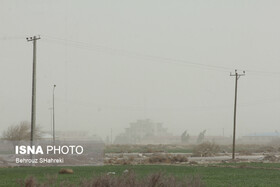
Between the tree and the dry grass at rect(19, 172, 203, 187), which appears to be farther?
the tree

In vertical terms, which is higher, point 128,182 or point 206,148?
point 128,182

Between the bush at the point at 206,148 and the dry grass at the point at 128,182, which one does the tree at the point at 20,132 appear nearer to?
the bush at the point at 206,148

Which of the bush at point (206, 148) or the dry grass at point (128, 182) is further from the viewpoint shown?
the bush at point (206, 148)

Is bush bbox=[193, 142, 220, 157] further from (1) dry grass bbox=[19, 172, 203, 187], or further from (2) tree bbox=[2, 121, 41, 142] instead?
(1) dry grass bbox=[19, 172, 203, 187]

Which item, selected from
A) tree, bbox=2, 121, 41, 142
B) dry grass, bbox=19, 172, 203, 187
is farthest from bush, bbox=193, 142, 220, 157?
dry grass, bbox=19, 172, 203, 187

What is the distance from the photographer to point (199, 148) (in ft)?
310

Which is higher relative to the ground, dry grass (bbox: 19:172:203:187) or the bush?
dry grass (bbox: 19:172:203:187)

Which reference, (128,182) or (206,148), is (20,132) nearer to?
(206,148)

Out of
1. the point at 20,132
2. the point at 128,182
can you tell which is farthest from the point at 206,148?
the point at 128,182

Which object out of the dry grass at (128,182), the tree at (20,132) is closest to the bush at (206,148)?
the tree at (20,132)

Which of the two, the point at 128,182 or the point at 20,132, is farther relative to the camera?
the point at 20,132

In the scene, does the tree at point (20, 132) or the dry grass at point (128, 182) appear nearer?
the dry grass at point (128, 182)

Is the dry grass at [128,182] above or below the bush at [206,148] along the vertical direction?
above

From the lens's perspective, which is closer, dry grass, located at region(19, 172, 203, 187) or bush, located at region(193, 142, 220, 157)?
dry grass, located at region(19, 172, 203, 187)
